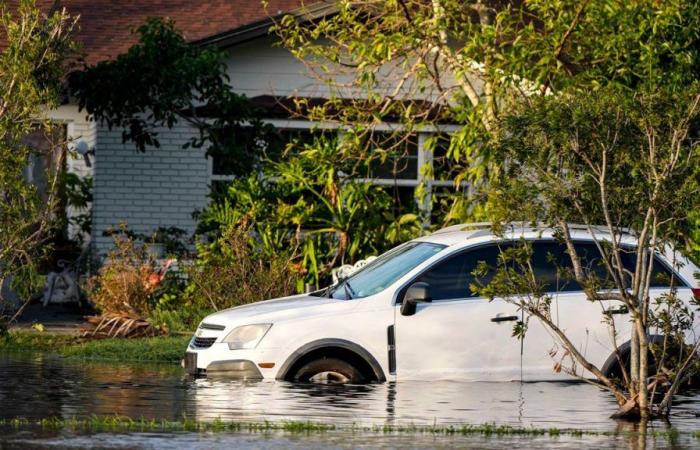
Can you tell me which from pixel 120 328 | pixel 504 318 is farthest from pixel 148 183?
pixel 504 318

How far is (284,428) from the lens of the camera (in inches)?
432

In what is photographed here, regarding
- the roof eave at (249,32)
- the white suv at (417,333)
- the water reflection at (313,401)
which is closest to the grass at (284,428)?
the water reflection at (313,401)

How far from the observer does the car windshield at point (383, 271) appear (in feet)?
47.6

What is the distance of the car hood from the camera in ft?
46.4

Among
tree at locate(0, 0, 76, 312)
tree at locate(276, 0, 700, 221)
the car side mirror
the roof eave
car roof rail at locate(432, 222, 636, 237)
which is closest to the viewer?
car roof rail at locate(432, 222, 636, 237)

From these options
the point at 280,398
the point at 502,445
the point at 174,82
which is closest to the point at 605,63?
the point at 174,82

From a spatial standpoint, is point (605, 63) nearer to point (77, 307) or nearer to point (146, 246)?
point (146, 246)

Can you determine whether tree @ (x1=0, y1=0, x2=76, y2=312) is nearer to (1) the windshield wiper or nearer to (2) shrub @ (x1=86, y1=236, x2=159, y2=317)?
(1) the windshield wiper

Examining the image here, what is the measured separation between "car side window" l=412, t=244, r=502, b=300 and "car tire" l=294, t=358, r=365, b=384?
3.22ft

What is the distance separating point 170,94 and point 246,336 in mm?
9687

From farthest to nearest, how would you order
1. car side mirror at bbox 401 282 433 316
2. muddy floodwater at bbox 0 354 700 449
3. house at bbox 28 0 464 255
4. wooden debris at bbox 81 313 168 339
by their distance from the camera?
1. house at bbox 28 0 464 255
2. wooden debris at bbox 81 313 168 339
3. car side mirror at bbox 401 282 433 316
4. muddy floodwater at bbox 0 354 700 449

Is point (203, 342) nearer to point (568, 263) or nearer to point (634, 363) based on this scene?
point (568, 263)

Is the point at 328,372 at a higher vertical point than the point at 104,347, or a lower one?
lower

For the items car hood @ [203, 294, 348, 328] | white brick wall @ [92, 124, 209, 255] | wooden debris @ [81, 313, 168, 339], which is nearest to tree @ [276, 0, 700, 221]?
wooden debris @ [81, 313, 168, 339]
